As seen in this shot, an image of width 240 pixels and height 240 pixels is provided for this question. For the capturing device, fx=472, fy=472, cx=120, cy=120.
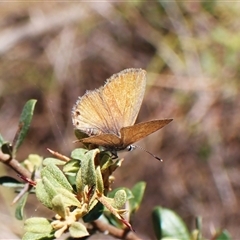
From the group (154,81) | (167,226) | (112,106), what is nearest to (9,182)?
(112,106)

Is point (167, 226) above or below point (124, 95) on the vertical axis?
below

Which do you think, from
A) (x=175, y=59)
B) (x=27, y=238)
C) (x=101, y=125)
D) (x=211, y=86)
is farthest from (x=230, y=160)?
(x=27, y=238)

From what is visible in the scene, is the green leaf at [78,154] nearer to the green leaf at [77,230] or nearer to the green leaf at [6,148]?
the green leaf at [77,230]

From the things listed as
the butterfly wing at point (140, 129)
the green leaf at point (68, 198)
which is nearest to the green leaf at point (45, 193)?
the green leaf at point (68, 198)

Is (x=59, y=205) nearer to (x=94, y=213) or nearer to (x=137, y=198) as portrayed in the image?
(x=94, y=213)

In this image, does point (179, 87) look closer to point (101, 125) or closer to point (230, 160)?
point (230, 160)
